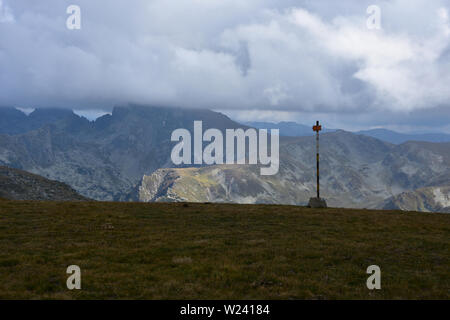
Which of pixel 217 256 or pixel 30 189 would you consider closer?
pixel 217 256

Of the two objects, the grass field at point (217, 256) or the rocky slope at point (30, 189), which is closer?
the grass field at point (217, 256)

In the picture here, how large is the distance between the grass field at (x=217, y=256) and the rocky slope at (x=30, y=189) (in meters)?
47.0

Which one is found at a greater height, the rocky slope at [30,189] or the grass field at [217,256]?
the rocky slope at [30,189]

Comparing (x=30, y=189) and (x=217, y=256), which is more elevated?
(x=30, y=189)

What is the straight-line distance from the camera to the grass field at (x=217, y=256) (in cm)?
1461

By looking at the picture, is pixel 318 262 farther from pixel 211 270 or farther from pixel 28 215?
pixel 28 215

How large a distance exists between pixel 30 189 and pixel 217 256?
75.8 m

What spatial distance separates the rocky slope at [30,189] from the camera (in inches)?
2985

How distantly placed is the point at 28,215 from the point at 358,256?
27428 millimetres

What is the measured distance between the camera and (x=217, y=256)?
63.1 ft

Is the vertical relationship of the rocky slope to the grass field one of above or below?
above

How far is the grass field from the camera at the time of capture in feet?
47.9

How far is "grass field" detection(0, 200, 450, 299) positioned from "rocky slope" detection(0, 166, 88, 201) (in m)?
47.0
